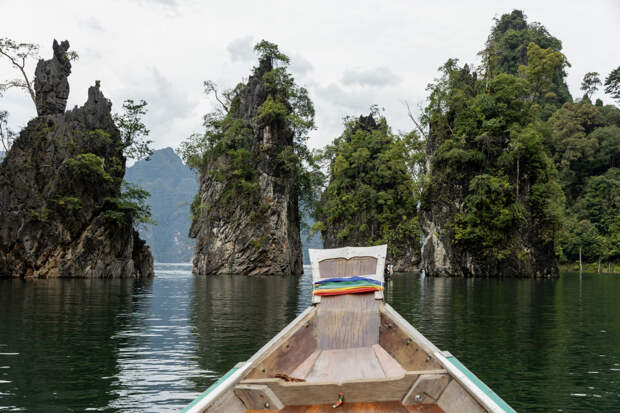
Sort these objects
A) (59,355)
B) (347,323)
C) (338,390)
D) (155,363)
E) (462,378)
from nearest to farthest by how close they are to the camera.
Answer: (462,378)
(338,390)
(347,323)
(155,363)
(59,355)

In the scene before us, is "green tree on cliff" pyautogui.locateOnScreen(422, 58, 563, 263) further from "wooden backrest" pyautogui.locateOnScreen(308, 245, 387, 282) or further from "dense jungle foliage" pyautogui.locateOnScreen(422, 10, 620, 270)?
"wooden backrest" pyautogui.locateOnScreen(308, 245, 387, 282)

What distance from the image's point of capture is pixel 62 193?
38812 mm

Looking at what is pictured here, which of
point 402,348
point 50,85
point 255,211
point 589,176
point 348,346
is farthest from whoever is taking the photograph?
point 589,176

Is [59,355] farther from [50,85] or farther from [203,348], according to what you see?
[50,85]

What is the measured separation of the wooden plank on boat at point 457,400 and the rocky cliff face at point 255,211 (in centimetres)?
5125

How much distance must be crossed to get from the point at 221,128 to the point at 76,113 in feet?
71.5

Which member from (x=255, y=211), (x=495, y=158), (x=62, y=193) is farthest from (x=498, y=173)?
(x=62, y=193)

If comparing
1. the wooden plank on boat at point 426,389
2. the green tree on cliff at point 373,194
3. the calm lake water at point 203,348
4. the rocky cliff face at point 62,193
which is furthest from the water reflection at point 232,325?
the green tree on cliff at point 373,194

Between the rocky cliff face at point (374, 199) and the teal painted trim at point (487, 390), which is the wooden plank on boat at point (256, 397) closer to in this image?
the teal painted trim at point (487, 390)

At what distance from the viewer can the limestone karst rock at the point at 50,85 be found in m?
41.5

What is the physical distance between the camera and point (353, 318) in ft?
27.5

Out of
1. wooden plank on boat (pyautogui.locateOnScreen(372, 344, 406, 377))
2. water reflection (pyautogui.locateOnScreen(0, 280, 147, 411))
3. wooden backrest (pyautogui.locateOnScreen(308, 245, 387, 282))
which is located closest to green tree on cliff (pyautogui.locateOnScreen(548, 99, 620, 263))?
wooden backrest (pyautogui.locateOnScreen(308, 245, 387, 282))

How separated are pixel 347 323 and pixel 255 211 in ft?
161

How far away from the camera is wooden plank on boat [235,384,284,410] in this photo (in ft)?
14.9
